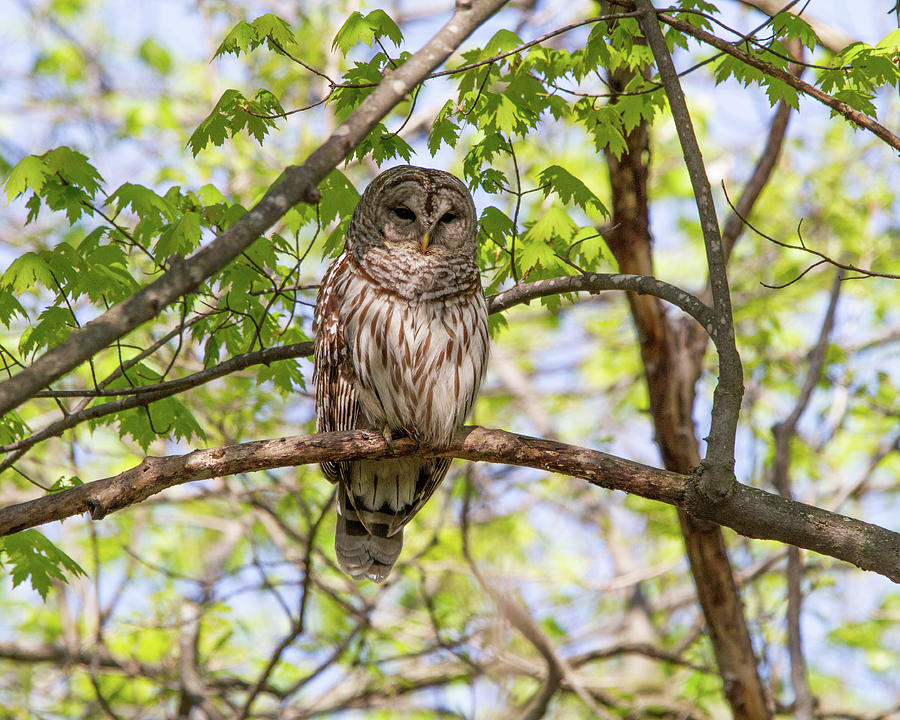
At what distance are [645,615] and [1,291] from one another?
669cm

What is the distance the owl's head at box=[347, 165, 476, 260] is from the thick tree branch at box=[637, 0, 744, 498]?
5.06 ft

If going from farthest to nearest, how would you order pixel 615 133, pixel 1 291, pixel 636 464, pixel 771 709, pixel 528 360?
pixel 528 360
pixel 771 709
pixel 615 133
pixel 1 291
pixel 636 464

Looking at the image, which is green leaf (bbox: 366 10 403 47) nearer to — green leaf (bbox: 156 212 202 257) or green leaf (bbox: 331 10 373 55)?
green leaf (bbox: 331 10 373 55)

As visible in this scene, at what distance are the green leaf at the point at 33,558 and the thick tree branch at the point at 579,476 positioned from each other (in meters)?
0.65

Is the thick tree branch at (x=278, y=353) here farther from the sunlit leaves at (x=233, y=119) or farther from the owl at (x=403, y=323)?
the sunlit leaves at (x=233, y=119)

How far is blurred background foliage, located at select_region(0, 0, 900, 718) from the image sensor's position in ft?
13.9

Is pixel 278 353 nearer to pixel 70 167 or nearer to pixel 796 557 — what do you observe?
pixel 70 167

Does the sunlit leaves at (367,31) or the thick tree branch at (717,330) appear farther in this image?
the sunlit leaves at (367,31)

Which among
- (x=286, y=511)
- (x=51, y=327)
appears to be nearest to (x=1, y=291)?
(x=51, y=327)

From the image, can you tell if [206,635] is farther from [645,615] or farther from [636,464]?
[636,464]

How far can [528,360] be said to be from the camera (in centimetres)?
1313

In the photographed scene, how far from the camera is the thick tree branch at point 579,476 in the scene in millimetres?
3393

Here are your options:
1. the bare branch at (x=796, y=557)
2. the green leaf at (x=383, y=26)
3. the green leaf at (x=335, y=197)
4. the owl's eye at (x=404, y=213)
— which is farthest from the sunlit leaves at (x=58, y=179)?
the bare branch at (x=796, y=557)

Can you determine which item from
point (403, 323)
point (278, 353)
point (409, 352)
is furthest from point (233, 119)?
point (409, 352)
